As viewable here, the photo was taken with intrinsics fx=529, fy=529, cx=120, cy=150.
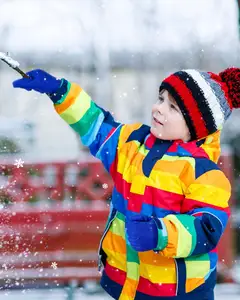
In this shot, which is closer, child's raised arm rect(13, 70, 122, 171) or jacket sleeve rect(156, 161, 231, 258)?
jacket sleeve rect(156, 161, 231, 258)

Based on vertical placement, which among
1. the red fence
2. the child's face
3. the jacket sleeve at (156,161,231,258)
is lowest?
the red fence

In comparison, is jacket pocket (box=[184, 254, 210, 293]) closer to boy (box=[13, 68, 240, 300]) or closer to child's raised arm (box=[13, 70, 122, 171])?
boy (box=[13, 68, 240, 300])

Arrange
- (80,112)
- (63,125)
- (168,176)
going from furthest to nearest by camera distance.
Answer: (63,125)
(80,112)
(168,176)

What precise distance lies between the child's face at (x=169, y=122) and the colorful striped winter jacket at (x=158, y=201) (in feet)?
0.08

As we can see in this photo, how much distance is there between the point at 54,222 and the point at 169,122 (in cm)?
209

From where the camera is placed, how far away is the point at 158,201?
136 cm

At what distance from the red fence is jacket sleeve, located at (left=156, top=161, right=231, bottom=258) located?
6.36ft

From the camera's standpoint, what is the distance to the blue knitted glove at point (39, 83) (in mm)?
1450

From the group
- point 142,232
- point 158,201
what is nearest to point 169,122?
point 158,201

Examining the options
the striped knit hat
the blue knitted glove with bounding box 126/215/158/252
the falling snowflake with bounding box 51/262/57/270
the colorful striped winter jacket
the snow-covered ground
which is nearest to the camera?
the blue knitted glove with bounding box 126/215/158/252

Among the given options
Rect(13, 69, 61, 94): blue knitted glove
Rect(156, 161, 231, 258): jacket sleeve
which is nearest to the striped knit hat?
Rect(156, 161, 231, 258): jacket sleeve

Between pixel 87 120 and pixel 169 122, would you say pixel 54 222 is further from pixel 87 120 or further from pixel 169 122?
pixel 169 122

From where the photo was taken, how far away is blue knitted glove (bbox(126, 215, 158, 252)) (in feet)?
3.88

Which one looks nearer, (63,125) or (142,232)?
(142,232)
